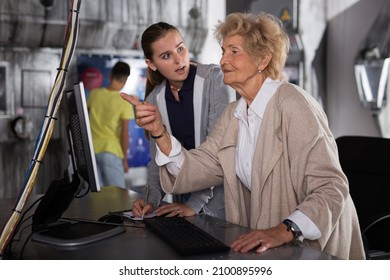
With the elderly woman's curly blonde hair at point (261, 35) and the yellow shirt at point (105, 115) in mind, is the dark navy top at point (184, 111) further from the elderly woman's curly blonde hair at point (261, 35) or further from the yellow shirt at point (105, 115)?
the yellow shirt at point (105, 115)

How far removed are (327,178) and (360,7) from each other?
14.8 ft

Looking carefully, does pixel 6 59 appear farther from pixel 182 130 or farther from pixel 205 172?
pixel 205 172

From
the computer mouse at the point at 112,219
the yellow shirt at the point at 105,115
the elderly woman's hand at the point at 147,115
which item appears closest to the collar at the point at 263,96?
the elderly woman's hand at the point at 147,115

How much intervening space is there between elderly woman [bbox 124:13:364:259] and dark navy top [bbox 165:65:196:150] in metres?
0.36

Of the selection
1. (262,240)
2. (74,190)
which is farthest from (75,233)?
(262,240)

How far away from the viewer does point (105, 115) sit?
484 centimetres

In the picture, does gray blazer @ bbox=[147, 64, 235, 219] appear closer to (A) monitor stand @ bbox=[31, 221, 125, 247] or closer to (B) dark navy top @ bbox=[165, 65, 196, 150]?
(B) dark navy top @ bbox=[165, 65, 196, 150]

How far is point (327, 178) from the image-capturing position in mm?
1735

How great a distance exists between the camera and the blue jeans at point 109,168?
4.92m

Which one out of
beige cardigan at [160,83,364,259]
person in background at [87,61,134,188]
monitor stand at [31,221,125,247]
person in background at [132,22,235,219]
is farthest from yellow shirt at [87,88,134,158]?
monitor stand at [31,221,125,247]

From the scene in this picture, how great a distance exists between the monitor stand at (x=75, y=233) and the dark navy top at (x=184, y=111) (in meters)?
0.76

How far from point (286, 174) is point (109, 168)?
10.6ft

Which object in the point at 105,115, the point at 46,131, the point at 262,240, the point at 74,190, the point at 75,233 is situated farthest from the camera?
the point at 105,115

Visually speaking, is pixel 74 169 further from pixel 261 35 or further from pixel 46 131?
pixel 261 35
